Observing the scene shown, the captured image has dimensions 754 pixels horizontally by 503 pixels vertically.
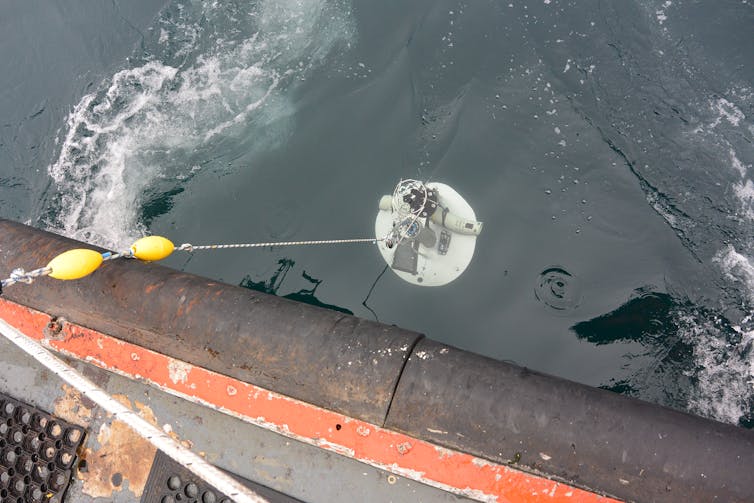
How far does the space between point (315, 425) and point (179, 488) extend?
43.3 inches

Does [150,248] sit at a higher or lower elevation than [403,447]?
higher

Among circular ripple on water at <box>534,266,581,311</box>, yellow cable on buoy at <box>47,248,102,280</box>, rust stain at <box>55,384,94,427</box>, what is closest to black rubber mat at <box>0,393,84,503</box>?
rust stain at <box>55,384,94,427</box>

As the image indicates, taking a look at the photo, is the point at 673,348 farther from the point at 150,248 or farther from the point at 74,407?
the point at 74,407

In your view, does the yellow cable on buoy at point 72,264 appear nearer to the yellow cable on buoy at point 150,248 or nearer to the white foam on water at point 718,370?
the yellow cable on buoy at point 150,248

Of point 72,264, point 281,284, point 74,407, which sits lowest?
point 74,407

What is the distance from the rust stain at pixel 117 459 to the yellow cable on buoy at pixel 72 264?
1.18m

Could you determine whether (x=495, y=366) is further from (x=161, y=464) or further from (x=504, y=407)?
(x=161, y=464)

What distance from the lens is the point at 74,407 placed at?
417 centimetres

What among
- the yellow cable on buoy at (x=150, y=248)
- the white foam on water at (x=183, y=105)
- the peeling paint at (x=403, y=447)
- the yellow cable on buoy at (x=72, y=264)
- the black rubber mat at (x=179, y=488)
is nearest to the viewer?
the yellow cable on buoy at (x=72, y=264)

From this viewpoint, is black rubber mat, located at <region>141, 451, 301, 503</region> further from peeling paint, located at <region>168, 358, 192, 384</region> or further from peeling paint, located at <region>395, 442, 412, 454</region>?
peeling paint, located at <region>395, 442, 412, 454</region>

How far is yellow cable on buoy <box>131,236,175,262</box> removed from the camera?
3.83m

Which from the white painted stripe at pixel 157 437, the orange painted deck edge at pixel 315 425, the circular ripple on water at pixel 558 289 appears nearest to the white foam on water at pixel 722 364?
the circular ripple on water at pixel 558 289

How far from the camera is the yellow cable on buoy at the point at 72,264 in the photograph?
337 cm

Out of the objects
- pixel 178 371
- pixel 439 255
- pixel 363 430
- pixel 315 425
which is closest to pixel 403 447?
pixel 363 430
